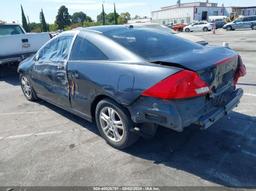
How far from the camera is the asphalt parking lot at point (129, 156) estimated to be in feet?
10.0

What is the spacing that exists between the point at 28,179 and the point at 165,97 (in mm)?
1926

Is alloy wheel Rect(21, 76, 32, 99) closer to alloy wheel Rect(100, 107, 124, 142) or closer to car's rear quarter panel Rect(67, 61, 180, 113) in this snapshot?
car's rear quarter panel Rect(67, 61, 180, 113)

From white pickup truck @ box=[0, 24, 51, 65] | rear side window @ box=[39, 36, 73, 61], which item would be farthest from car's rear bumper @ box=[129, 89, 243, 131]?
white pickup truck @ box=[0, 24, 51, 65]

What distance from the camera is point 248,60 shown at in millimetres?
9562

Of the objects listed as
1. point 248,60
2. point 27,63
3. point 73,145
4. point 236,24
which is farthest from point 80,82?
point 236,24

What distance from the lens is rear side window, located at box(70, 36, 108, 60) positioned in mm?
3674

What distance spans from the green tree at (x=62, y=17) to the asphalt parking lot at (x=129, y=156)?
84.1 meters

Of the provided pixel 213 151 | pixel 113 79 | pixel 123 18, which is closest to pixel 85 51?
pixel 113 79

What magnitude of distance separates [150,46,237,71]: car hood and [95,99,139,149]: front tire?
0.82m

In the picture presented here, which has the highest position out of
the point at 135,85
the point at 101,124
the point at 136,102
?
the point at 135,85

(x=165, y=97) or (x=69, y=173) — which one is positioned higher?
(x=165, y=97)

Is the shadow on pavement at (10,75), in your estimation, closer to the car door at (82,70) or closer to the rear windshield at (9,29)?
the rear windshield at (9,29)

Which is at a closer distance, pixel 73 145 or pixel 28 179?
pixel 28 179

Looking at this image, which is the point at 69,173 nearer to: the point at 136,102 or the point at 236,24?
the point at 136,102
